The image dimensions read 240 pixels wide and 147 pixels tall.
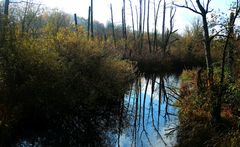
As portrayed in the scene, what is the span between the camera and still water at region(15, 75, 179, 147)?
12891mm

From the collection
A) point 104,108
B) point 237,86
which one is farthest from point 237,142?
point 104,108

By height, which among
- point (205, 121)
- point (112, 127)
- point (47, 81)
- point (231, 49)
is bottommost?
point (112, 127)

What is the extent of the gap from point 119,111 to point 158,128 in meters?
3.72

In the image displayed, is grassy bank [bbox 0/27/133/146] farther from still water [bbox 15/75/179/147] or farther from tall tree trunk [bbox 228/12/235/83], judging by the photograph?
tall tree trunk [bbox 228/12/235/83]

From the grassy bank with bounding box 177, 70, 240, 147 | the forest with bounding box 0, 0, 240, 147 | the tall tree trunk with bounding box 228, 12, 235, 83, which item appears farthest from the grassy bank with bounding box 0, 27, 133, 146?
the tall tree trunk with bounding box 228, 12, 235, 83

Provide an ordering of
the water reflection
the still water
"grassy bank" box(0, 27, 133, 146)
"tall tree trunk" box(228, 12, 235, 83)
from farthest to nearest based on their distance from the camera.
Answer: "grassy bank" box(0, 27, 133, 146)
the water reflection
the still water
"tall tree trunk" box(228, 12, 235, 83)

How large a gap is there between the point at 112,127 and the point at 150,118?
7.79ft

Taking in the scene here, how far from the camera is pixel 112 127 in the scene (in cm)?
1510

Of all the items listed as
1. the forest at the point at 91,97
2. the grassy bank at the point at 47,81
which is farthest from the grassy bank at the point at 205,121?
the grassy bank at the point at 47,81

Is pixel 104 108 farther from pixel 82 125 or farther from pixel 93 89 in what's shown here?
pixel 82 125

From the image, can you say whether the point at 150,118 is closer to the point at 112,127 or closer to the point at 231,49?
the point at 112,127

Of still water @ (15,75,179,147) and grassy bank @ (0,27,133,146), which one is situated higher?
grassy bank @ (0,27,133,146)

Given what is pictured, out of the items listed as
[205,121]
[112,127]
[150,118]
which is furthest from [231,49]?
[112,127]

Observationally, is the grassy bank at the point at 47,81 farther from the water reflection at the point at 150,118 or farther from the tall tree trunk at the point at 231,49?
the tall tree trunk at the point at 231,49
